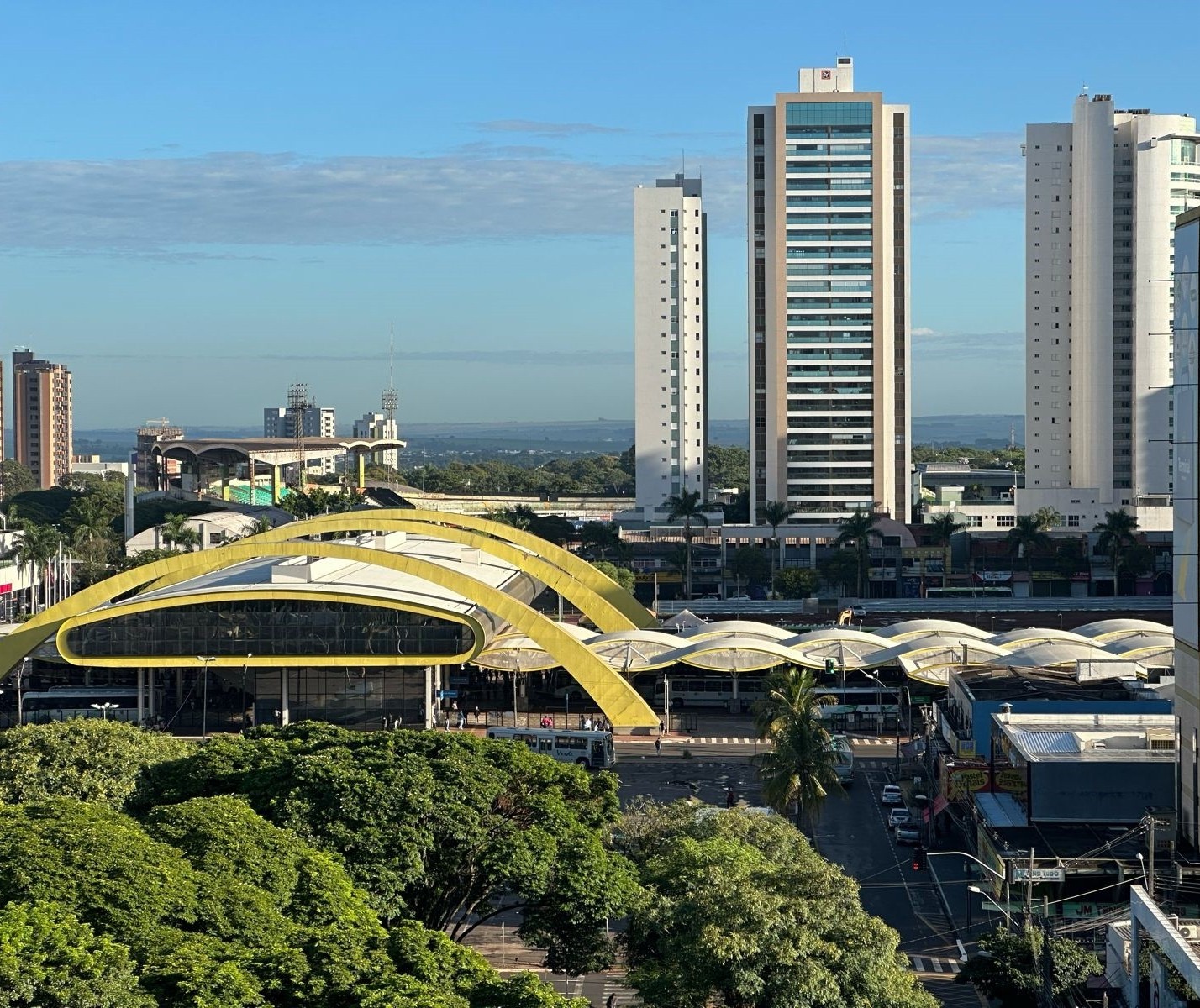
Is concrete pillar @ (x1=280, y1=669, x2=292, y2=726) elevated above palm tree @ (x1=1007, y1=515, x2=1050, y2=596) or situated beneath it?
situated beneath

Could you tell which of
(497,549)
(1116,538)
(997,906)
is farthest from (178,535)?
(997,906)

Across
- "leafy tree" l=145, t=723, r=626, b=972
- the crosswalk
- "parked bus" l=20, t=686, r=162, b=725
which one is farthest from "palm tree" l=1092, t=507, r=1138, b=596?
"leafy tree" l=145, t=723, r=626, b=972

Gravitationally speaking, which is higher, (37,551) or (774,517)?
(774,517)

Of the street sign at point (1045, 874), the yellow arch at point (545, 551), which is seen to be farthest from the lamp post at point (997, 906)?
the yellow arch at point (545, 551)

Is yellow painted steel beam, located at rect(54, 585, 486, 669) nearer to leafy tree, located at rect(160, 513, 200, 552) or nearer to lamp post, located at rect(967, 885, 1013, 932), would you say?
lamp post, located at rect(967, 885, 1013, 932)

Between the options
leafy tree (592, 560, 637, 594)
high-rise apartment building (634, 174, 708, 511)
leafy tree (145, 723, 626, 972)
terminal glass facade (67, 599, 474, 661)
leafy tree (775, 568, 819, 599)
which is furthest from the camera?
high-rise apartment building (634, 174, 708, 511)

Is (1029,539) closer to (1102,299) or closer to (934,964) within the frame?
(1102,299)

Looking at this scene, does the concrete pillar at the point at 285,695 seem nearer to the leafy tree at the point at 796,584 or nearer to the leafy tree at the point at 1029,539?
the leafy tree at the point at 796,584

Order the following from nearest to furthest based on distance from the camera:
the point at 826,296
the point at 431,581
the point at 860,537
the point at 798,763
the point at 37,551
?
the point at 798,763 < the point at 431,581 < the point at 37,551 < the point at 860,537 < the point at 826,296
